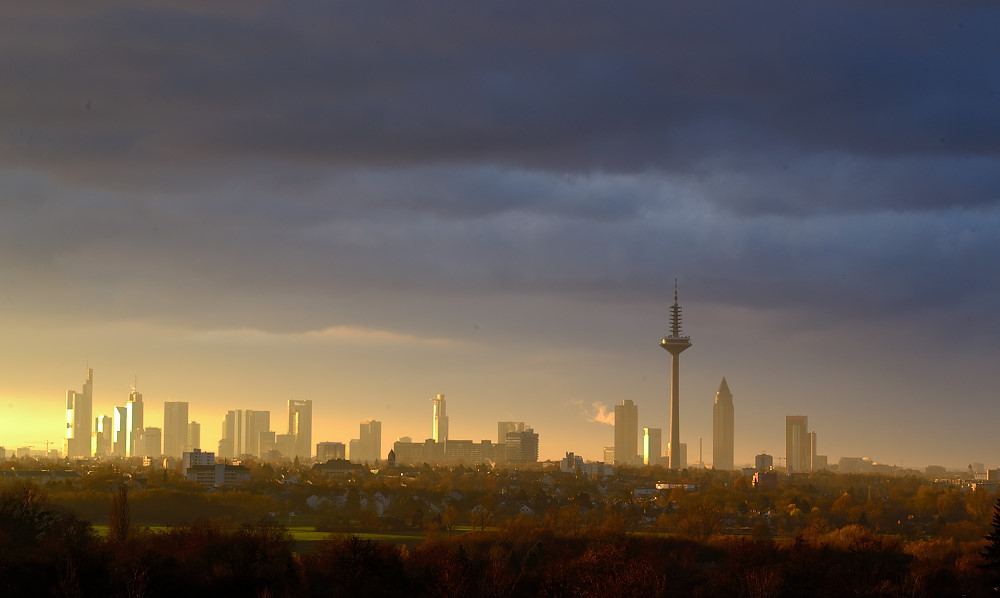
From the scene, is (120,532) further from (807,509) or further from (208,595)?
(807,509)

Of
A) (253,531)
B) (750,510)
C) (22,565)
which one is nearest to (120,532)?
(253,531)

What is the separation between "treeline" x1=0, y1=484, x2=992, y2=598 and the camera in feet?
227

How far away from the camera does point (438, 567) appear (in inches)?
3248

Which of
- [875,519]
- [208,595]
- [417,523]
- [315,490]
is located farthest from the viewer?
[315,490]

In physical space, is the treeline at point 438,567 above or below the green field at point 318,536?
above

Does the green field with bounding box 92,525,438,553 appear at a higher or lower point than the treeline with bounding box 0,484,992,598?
lower

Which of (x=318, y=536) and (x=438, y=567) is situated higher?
(x=438, y=567)

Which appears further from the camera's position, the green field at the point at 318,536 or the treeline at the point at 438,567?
the green field at the point at 318,536

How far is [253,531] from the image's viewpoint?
95562 mm

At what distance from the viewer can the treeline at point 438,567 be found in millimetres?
69250

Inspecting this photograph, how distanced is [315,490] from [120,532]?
8511cm

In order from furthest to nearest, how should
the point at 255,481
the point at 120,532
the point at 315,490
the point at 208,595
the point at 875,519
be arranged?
1. the point at 255,481
2. the point at 315,490
3. the point at 875,519
4. the point at 120,532
5. the point at 208,595

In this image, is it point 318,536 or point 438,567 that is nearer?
point 438,567

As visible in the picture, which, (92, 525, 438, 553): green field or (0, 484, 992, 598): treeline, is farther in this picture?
(92, 525, 438, 553): green field
